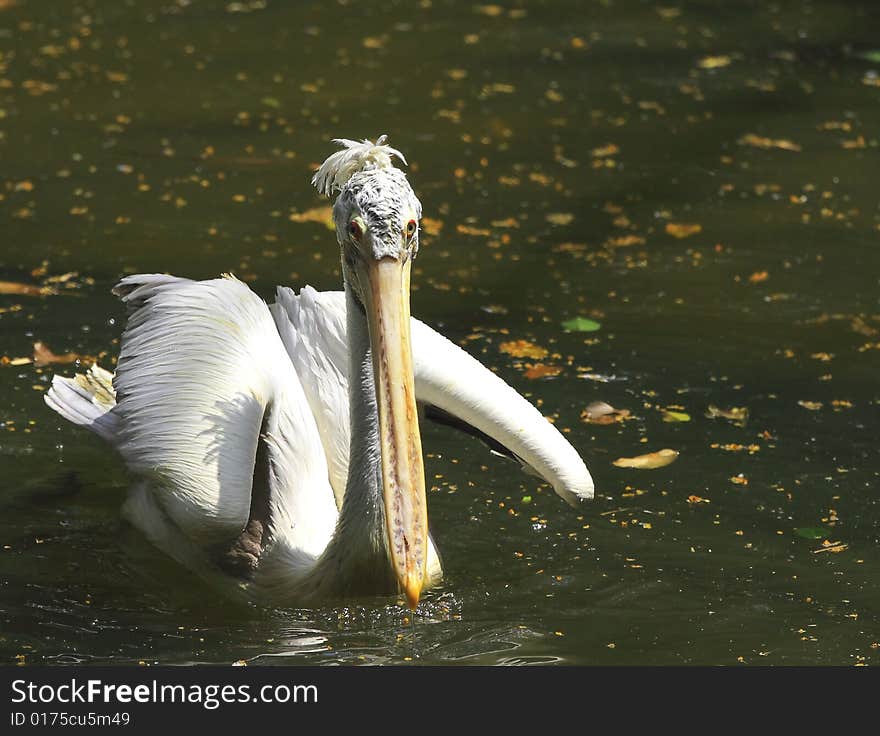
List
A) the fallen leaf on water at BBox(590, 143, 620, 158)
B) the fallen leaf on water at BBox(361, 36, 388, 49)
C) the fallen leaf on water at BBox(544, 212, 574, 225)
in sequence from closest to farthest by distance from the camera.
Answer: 1. the fallen leaf on water at BBox(544, 212, 574, 225)
2. the fallen leaf on water at BBox(590, 143, 620, 158)
3. the fallen leaf on water at BBox(361, 36, 388, 49)

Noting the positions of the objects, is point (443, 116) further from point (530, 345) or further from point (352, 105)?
point (530, 345)

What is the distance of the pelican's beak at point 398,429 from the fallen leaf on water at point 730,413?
1.90m

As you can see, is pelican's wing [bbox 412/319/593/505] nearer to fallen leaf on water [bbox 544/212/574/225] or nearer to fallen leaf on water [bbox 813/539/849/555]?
fallen leaf on water [bbox 813/539/849/555]

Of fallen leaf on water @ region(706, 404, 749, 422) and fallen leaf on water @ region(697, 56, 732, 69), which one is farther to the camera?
fallen leaf on water @ region(697, 56, 732, 69)

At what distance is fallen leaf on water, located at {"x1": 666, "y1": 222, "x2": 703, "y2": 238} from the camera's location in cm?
691

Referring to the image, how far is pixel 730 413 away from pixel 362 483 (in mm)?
1870

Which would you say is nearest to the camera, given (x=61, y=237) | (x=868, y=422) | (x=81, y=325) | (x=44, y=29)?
(x=868, y=422)

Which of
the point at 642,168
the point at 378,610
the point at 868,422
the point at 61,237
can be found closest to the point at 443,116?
the point at 642,168

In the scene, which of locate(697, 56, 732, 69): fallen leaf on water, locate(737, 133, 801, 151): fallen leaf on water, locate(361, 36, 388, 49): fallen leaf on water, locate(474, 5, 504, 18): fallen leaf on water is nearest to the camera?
locate(737, 133, 801, 151): fallen leaf on water

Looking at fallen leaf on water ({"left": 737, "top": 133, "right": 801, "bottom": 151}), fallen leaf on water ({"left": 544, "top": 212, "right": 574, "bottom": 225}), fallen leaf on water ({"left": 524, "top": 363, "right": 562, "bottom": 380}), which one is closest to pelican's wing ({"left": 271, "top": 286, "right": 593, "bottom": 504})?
fallen leaf on water ({"left": 524, "top": 363, "right": 562, "bottom": 380})

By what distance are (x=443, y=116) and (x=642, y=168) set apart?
1165 mm

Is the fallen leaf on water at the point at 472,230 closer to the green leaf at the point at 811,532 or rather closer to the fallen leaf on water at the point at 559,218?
the fallen leaf on water at the point at 559,218

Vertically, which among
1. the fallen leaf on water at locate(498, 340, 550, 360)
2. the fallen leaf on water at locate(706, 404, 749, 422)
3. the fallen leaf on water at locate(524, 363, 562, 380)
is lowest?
the fallen leaf on water at locate(706, 404, 749, 422)

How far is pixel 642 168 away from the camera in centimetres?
759
